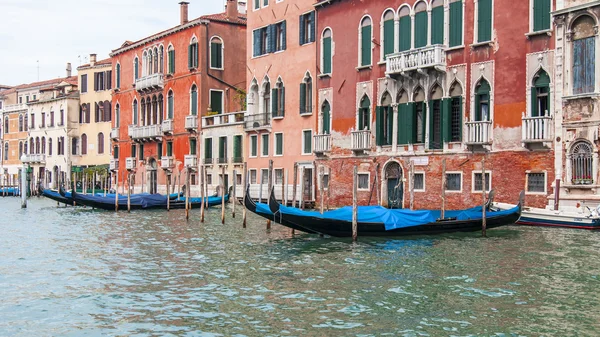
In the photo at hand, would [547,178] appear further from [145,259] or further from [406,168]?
[145,259]

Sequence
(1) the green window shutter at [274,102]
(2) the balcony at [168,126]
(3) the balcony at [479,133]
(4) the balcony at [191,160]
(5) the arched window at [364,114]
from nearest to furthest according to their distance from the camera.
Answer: (3) the balcony at [479,133] → (5) the arched window at [364,114] → (1) the green window shutter at [274,102] → (4) the balcony at [191,160] → (2) the balcony at [168,126]

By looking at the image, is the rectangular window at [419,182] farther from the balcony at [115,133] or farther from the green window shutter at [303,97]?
the balcony at [115,133]

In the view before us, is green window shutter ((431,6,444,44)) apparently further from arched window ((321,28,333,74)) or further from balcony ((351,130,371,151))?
arched window ((321,28,333,74))

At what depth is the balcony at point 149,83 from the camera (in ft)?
116

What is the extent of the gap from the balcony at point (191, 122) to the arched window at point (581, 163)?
1913 cm

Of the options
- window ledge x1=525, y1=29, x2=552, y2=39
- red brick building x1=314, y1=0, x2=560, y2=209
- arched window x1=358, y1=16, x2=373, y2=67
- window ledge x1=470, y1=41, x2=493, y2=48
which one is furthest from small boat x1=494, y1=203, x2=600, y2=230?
arched window x1=358, y1=16, x2=373, y2=67

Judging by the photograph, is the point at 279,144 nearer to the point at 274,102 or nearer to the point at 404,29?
the point at 274,102

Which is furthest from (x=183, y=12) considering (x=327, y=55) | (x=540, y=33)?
(x=540, y=33)

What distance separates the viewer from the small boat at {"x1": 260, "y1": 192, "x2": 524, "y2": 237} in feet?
49.1

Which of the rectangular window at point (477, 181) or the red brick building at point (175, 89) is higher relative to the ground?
the red brick building at point (175, 89)

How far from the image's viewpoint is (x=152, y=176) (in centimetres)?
3694

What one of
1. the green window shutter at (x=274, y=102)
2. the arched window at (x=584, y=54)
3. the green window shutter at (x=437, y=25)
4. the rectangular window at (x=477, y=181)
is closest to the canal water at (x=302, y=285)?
the rectangular window at (x=477, y=181)

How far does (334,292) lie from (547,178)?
9.83 meters

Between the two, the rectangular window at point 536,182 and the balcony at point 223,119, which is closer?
the rectangular window at point 536,182
